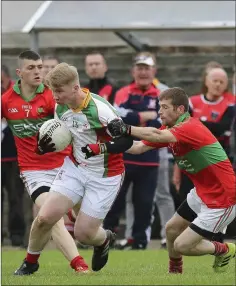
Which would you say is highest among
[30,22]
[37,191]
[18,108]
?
[30,22]

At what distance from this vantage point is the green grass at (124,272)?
8.67m

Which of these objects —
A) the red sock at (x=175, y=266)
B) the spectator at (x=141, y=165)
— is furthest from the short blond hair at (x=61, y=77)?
the spectator at (x=141, y=165)

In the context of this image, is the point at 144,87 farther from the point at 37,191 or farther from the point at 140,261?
the point at 37,191

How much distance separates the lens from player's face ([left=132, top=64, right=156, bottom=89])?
1382 centimetres

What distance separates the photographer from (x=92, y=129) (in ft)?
32.6

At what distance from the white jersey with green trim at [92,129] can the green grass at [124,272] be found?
1011 mm

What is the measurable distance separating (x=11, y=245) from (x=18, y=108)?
169 inches

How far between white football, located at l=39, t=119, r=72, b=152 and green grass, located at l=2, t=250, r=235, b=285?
1.21 m

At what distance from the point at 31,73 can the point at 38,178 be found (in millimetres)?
1174

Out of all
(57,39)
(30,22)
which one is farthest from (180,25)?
(57,39)

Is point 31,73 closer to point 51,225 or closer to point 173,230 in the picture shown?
point 51,225

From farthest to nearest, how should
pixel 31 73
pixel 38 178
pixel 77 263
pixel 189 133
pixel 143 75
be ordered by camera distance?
pixel 143 75 → pixel 31 73 → pixel 38 178 → pixel 77 263 → pixel 189 133

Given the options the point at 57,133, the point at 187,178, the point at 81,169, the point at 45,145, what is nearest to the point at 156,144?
the point at 81,169

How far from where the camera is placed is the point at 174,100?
9852 mm
